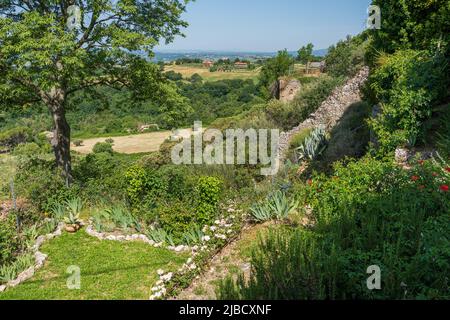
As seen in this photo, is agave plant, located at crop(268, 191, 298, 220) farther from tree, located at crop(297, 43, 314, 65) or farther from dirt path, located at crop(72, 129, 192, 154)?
tree, located at crop(297, 43, 314, 65)

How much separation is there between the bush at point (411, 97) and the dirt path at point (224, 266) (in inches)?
143

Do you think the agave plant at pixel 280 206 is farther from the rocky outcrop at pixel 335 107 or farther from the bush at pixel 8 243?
the rocky outcrop at pixel 335 107

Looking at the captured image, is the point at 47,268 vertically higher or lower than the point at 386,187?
lower

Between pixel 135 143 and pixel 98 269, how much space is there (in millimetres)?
50893

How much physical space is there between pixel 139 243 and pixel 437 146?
20.9 ft

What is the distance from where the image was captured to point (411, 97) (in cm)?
819

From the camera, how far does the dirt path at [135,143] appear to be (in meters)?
51.3

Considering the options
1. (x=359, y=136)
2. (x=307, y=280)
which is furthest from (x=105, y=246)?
(x=359, y=136)

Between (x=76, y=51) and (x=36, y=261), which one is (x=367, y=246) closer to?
(x=36, y=261)

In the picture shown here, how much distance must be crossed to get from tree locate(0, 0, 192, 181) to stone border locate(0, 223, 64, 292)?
300 cm

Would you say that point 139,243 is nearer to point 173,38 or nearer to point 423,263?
point 423,263

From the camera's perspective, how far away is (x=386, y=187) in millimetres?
6074

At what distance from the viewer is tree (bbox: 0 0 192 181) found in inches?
358

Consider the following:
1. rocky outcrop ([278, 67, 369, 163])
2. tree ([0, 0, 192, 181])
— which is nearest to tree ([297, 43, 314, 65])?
rocky outcrop ([278, 67, 369, 163])
